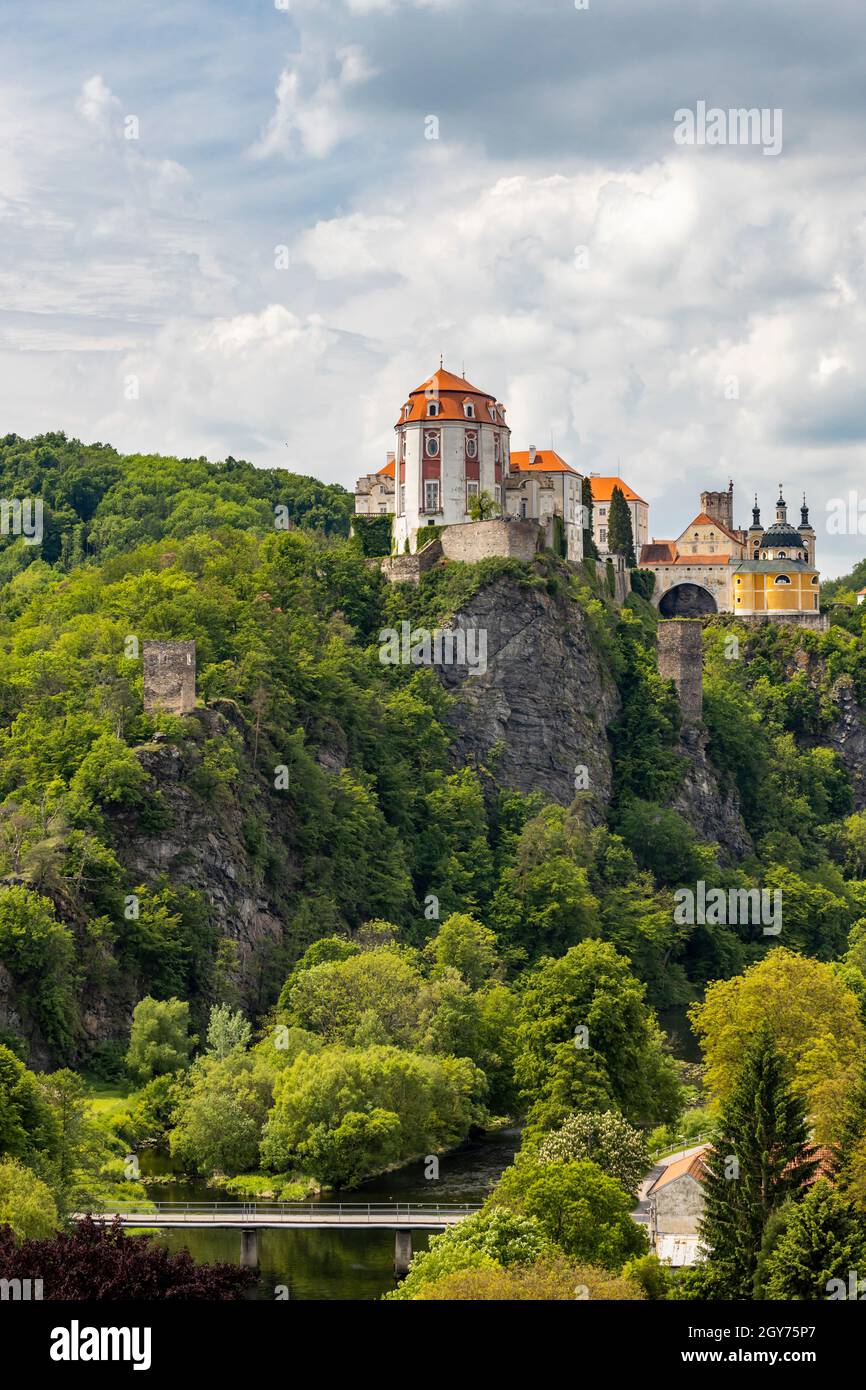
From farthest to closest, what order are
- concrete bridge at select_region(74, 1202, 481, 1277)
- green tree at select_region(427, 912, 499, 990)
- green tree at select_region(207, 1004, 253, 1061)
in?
green tree at select_region(427, 912, 499, 990)
green tree at select_region(207, 1004, 253, 1061)
concrete bridge at select_region(74, 1202, 481, 1277)

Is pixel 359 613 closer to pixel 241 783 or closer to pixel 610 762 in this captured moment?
pixel 610 762

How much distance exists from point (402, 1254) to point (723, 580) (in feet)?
313

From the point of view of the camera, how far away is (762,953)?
115 metres

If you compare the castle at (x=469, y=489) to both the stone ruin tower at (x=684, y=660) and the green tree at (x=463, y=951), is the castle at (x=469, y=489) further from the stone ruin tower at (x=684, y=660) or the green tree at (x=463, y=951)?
Answer: the green tree at (x=463, y=951)

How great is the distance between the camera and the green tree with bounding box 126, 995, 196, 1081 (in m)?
78.1

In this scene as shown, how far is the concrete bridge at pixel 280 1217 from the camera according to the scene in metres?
57.7

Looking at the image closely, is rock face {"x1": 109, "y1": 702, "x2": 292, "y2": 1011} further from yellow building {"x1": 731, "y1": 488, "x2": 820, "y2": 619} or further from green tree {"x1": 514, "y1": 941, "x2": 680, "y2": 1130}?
yellow building {"x1": 731, "y1": 488, "x2": 820, "y2": 619}

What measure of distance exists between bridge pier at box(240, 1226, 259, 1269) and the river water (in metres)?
0.26

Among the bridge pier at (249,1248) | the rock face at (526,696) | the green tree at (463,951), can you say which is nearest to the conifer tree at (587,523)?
the rock face at (526,696)

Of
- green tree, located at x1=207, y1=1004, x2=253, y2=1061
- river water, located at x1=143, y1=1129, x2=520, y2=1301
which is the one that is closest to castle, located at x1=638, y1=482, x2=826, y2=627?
green tree, located at x1=207, y1=1004, x2=253, y2=1061

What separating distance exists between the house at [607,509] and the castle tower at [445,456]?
58.1 ft

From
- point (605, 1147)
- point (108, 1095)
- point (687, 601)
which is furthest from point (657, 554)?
point (605, 1147)

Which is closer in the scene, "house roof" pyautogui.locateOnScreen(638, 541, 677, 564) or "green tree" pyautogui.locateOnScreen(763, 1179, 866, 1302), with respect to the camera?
"green tree" pyautogui.locateOnScreen(763, 1179, 866, 1302)

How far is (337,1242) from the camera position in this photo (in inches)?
2368
